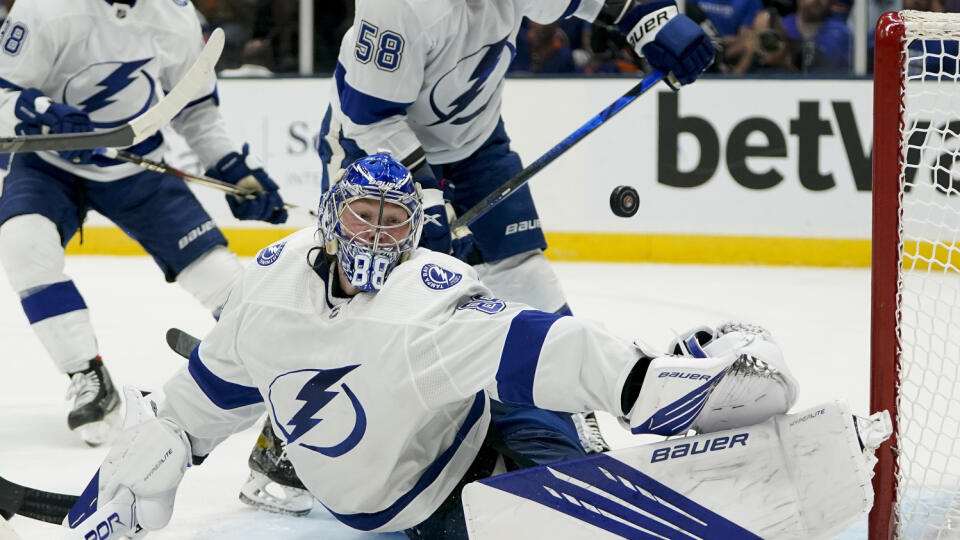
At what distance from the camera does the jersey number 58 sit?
2.64m

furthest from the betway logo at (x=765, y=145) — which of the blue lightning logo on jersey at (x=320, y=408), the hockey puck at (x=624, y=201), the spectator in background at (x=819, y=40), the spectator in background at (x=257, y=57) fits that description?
the blue lightning logo on jersey at (x=320, y=408)

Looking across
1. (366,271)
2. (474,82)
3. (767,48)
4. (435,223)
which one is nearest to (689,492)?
(366,271)

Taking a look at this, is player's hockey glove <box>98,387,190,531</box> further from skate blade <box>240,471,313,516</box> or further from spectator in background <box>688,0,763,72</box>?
spectator in background <box>688,0,763,72</box>

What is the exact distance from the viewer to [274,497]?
8.44ft

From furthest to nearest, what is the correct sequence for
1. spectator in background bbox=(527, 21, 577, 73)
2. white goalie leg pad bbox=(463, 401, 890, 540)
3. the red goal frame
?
spectator in background bbox=(527, 21, 577, 73), the red goal frame, white goalie leg pad bbox=(463, 401, 890, 540)

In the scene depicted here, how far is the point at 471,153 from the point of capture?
9.91 feet

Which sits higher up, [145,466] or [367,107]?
[367,107]

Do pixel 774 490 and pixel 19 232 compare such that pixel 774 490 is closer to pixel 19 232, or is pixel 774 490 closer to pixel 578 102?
pixel 19 232

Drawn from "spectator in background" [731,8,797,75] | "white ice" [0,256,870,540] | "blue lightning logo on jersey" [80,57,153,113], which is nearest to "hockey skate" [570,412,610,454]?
"white ice" [0,256,870,540]

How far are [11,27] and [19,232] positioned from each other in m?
0.51

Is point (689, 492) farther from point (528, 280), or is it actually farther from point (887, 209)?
point (528, 280)

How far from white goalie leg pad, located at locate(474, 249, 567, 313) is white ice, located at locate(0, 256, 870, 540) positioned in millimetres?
360

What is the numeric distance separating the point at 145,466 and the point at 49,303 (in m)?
1.26

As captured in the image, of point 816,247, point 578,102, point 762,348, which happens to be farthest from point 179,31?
point 816,247
